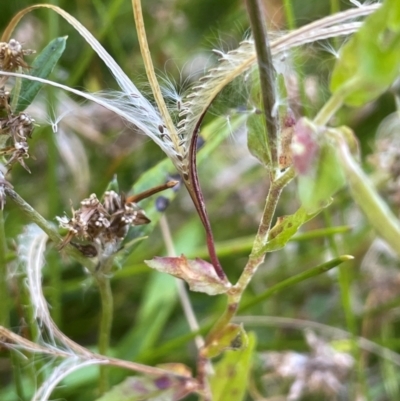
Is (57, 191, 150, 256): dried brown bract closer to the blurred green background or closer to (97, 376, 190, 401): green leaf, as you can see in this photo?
(97, 376, 190, 401): green leaf

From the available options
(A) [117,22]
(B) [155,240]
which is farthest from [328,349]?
(A) [117,22]

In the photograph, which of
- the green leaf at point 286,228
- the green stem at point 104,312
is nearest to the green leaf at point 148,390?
the green stem at point 104,312

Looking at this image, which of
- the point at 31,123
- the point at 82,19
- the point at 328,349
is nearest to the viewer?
the point at 31,123

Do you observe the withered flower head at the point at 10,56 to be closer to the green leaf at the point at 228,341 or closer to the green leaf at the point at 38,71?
the green leaf at the point at 38,71

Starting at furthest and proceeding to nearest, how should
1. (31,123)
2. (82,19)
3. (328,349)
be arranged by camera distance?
(82,19) < (328,349) < (31,123)

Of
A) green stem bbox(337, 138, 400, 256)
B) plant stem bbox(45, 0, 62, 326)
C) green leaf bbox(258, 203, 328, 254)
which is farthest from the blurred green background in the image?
green stem bbox(337, 138, 400, 256)

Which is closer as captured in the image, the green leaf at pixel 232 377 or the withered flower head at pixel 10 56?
the withered flower head at pixel 10 56

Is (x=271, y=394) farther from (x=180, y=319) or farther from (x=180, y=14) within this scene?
(x=180, y=14)
